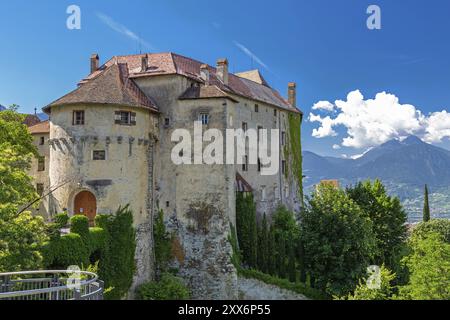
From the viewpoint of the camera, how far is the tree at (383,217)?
5406 centimetres

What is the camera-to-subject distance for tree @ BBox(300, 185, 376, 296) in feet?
144

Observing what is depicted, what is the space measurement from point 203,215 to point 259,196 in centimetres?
1220

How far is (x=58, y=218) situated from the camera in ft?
108

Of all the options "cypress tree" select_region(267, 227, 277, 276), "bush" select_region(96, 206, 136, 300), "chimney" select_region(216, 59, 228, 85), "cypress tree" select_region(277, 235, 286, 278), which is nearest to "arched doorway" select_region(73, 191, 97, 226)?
"bush" select_region(96, 206, 136, 300)

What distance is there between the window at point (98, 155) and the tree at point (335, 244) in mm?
20810

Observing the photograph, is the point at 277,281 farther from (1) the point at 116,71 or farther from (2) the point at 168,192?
(1) the point at 116,71

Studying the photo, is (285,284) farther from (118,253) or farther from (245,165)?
(118,253)

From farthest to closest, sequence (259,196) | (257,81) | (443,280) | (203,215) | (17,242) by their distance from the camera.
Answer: (257,81) → (259,196) → (203,215) → (443,280) → (17,242)


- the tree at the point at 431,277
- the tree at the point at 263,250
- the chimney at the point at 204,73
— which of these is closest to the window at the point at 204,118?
the chimney at the point at 204,73

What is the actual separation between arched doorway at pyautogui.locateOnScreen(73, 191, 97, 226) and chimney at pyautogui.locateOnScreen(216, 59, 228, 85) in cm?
1958

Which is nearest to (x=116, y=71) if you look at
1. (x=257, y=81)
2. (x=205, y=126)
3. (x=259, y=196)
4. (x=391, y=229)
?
(x=205, y=126)

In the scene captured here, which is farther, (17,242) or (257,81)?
(257,81)

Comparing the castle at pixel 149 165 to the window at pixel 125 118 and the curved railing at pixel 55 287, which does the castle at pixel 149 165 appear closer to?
the window at pixel 125 118

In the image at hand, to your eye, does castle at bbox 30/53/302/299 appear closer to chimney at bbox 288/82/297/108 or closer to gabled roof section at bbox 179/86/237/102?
gabled roof section at bbox 179/86/237/102
